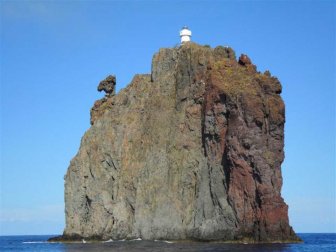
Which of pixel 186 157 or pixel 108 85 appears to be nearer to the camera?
pixel 186 157

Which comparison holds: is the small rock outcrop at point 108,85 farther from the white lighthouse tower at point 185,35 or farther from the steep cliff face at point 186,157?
the white lighthouse tower at point 185,35

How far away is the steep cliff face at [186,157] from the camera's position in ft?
251

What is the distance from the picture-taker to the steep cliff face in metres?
76.5

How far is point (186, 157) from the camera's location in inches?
3354

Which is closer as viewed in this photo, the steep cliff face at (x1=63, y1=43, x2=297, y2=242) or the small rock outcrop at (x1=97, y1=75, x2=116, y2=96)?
the steep cliff face at (x1=63, y1=43, x2=297, y2=242)

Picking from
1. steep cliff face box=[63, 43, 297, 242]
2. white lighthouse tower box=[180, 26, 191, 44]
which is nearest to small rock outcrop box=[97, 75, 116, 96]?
steep cliff face box=[63, 43, 297, 242]

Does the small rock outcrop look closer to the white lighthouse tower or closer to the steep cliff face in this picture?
the steep cliff face

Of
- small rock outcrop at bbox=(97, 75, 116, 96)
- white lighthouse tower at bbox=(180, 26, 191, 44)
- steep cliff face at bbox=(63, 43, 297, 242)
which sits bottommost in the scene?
steep cliff face at bbox=(63, 43, 297, 242)

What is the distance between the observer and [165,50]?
92375 millimetres

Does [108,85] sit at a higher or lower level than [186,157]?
higher

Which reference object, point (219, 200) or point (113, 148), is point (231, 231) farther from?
point (113, 148)

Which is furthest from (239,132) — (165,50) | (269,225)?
(165,50)

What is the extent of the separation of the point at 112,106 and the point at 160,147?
42.7ft

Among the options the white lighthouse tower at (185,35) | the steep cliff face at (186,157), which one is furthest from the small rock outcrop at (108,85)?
the white lighthouse tower at (185,35)
